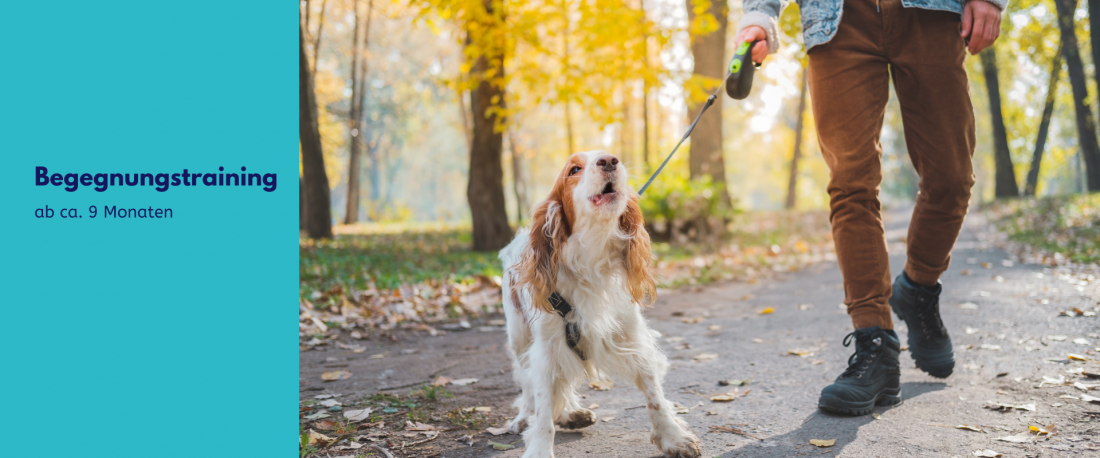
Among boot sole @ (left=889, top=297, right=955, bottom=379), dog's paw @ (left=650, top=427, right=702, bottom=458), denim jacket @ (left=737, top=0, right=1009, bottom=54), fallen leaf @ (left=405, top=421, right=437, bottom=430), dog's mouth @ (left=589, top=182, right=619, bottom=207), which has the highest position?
denim jacket @ (left=737, top=0, right=1009, bottom=54)

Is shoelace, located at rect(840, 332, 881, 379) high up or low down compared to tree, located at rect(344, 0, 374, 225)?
down

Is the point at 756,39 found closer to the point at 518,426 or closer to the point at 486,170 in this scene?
the point at 518,426

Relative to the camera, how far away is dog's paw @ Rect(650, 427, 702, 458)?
94.7 inches

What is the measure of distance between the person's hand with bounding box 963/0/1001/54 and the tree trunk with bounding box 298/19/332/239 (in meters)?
10.6

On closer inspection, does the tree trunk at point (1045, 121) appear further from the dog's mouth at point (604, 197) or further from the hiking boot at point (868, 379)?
the dog's mouth at point (604, 197)

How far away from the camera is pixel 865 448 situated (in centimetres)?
231

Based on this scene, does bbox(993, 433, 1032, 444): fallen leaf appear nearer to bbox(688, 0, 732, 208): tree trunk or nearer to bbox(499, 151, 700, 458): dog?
bbox(499, 151, 700, 458): dog

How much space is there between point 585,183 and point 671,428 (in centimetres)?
95

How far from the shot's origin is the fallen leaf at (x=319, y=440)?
2607 mm

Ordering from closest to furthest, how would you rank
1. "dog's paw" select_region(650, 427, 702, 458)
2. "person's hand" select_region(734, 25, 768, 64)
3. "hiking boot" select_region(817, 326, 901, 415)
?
"dog's paw" select_region(650, 427, 702, 458), "hiking boot" select_region(817, 326, 901, 415), "person's hand" select_region(734, 25, 768, 64)

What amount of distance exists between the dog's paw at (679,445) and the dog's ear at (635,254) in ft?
1.69

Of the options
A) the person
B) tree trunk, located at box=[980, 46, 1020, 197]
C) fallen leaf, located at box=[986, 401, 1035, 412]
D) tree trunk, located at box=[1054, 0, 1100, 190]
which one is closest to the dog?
the person
